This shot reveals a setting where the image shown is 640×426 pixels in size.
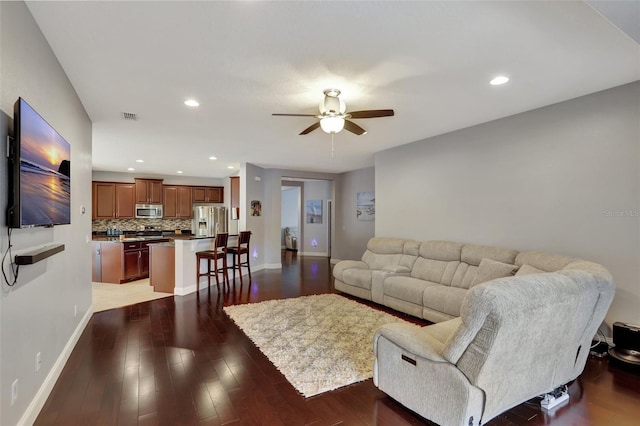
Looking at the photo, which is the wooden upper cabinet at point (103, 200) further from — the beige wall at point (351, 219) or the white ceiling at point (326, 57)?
the beige wall at point (351, 219)

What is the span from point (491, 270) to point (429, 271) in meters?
1.04

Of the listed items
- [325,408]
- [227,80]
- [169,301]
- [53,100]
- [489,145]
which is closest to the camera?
[325,408]

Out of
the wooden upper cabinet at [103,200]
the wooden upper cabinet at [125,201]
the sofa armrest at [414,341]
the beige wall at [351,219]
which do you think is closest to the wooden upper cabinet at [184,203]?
the wooden upper cabinet at [125,201]

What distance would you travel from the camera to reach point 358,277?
4941 mm

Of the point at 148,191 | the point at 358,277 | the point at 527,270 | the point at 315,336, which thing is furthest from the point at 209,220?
the point at 527,270

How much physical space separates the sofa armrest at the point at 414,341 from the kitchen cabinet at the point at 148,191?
8.07 meters

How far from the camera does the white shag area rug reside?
2619 mm

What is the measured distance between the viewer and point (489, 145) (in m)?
4.11

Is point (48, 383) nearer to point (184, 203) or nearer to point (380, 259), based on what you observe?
point (380, 259)

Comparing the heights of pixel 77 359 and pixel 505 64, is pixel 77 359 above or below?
below

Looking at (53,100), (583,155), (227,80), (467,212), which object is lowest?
(467,212)

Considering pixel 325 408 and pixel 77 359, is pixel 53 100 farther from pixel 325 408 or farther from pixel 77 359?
pixel 325 408

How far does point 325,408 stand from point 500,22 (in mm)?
2860

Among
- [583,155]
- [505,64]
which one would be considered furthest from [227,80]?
[583,155]
